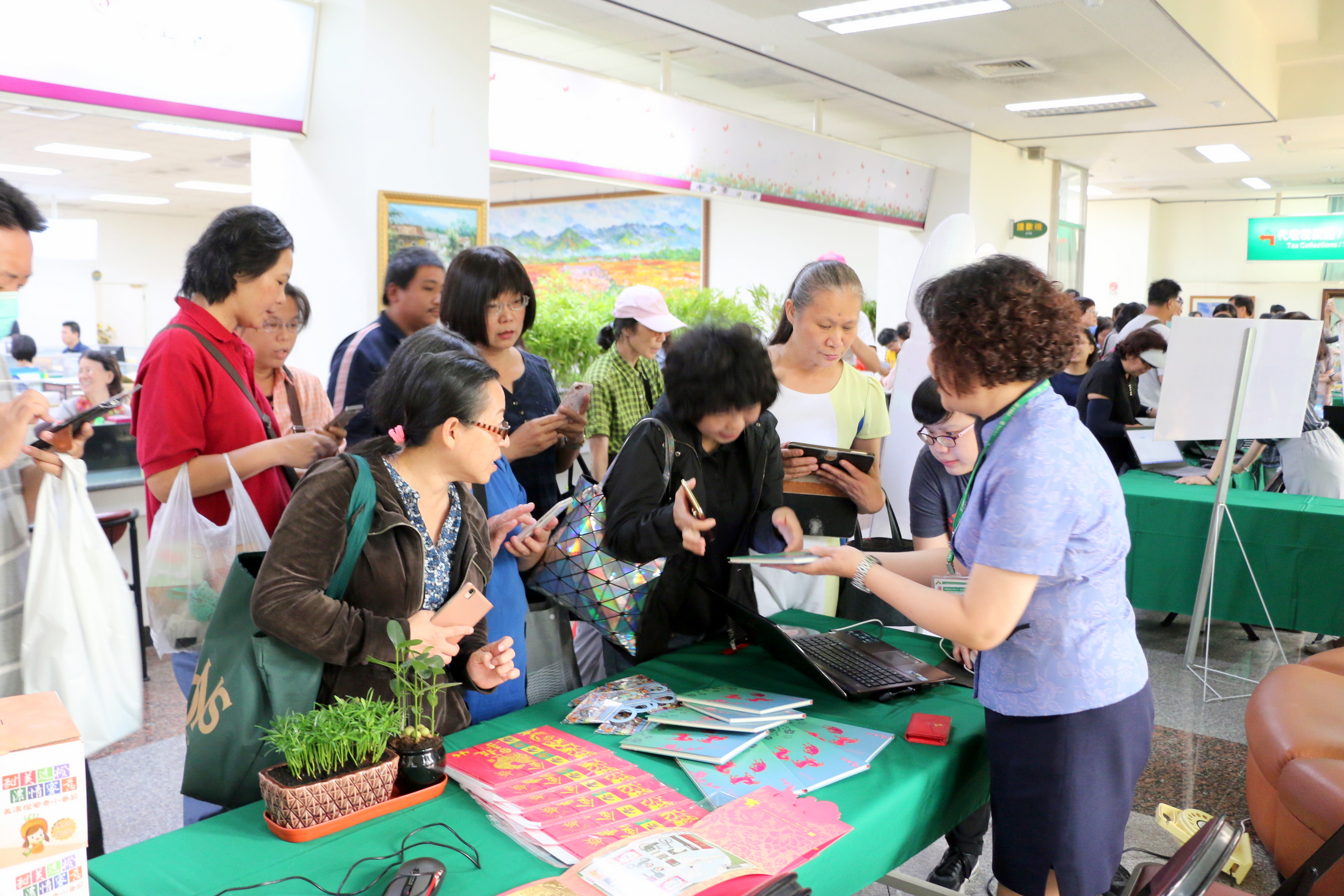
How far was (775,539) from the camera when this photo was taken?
7.30 feet

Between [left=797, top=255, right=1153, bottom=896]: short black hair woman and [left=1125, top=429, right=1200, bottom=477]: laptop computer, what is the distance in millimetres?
3891

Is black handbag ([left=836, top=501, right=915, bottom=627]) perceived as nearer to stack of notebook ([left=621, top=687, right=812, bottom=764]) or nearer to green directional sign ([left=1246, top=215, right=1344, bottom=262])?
stack of notebook ([left=621, top=687, right=812, bottom=764])

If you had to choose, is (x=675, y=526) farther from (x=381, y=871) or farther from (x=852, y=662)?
(x=381, y=871)

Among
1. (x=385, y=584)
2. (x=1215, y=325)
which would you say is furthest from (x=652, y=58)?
(x=385, y=584)

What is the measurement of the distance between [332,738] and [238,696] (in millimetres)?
270

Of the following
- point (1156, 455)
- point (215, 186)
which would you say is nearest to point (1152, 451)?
point (1156, 455)

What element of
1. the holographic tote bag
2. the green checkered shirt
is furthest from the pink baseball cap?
the holographic tote bag

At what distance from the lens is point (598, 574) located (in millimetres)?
2068

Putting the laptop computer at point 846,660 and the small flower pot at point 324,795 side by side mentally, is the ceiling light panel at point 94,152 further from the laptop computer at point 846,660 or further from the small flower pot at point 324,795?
the small flower pot at point 324,795

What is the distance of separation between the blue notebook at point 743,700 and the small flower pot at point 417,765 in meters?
0.51

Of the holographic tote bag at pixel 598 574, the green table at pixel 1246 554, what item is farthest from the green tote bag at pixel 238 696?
the green table at pixel 1246 554

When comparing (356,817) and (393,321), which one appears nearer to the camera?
(356,817)

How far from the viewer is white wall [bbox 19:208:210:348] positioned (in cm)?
1664

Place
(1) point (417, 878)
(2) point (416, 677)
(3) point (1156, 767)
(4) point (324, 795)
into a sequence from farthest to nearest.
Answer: (3) point (1156, 767)
(2) point (416, 677)
(4) point (324, 795)
(1) point (417, 878)
